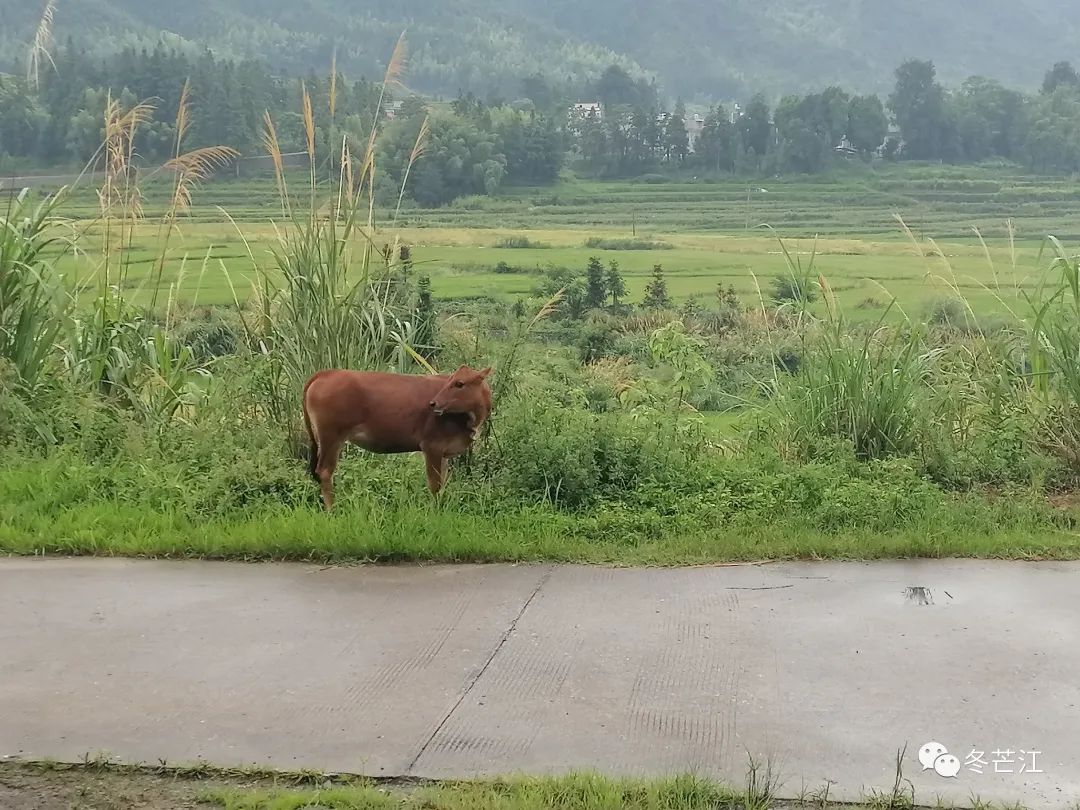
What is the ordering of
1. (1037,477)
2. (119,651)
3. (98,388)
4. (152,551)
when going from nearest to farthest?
(119,651) < (152,551) < (1037,477) < (98,388)

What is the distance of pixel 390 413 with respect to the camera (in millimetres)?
5191

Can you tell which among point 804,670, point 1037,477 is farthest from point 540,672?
point 1037,477

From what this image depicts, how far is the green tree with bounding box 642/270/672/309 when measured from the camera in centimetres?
1722

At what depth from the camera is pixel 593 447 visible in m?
5.74

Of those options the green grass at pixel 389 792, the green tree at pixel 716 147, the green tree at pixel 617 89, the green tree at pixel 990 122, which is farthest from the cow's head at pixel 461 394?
the green tree at pixel 617 89

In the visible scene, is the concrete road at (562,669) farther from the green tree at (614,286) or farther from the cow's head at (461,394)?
the green tree at (614,286)

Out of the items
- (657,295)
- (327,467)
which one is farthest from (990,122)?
(327,467)

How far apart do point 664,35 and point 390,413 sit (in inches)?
3061

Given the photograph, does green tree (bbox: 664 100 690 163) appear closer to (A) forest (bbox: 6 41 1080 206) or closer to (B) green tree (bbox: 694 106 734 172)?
(A) forest (bbox: 6 41 1080 206)

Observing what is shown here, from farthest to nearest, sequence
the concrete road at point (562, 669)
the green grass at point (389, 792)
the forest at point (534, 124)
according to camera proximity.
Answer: the forest at point (534, 124) < the concrete road at point (562, 669) < the green grass at point (389, 792)

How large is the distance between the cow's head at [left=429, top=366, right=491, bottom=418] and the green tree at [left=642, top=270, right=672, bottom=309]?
11.8 metres

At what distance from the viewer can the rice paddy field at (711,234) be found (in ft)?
24.6

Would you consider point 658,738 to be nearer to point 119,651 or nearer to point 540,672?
point 540,672

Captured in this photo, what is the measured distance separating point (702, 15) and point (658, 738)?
86.4 m
